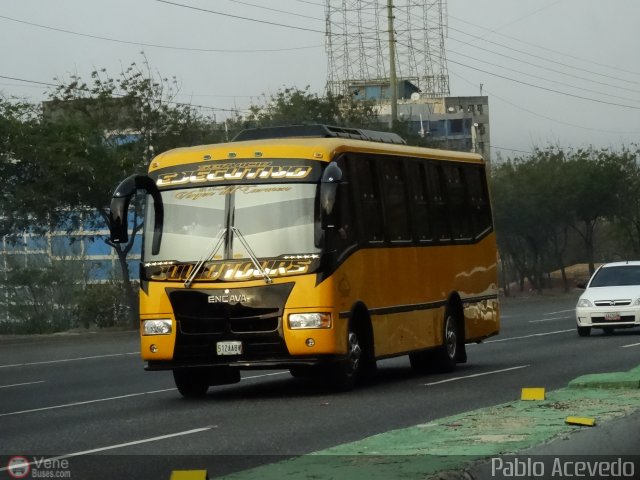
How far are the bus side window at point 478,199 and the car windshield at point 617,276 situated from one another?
360 inches

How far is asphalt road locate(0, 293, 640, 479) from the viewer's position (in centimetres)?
1198

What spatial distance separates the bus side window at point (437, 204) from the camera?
21781 millimetres

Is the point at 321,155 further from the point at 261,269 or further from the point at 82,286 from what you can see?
the point at 82,286

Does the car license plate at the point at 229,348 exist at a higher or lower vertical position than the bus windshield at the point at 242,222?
lower

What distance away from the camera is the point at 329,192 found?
17.2m

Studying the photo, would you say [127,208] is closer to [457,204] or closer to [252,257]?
[252,257]

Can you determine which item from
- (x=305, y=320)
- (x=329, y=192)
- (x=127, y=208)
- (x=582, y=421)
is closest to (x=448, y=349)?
(x=305, y=320)

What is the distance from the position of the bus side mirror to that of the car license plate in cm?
170

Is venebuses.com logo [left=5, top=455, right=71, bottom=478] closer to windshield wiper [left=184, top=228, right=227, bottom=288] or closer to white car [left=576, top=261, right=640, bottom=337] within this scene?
windshield wiper [left=184, top=228, right=227, bottom=288]

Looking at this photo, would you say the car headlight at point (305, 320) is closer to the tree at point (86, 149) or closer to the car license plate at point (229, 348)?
the car license plate at point (229, 348)

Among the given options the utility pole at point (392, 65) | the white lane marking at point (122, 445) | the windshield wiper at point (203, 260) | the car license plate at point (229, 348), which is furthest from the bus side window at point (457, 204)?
the utility pole at point (392, 65)

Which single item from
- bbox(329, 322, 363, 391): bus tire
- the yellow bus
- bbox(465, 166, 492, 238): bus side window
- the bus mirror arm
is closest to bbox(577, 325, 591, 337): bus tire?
bbox(465, 166, 492, 238): bus side window

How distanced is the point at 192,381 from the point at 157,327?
4.00 ft

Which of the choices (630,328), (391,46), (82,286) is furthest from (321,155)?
(82,286)
